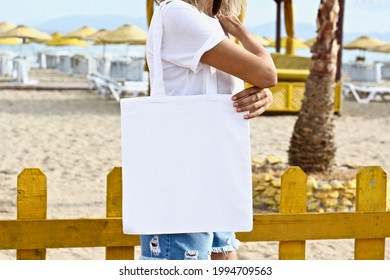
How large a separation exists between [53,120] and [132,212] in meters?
10.3

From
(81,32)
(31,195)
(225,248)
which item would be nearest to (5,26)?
(81,32)

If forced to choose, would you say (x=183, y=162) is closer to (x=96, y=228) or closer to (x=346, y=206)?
(x=96, y=228)

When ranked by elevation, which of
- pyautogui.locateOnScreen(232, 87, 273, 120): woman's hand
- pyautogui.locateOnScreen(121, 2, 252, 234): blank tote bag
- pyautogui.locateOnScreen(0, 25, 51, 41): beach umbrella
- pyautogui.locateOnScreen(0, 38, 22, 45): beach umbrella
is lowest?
pyautogui.locateOnScreen(121, 2, 252, 234): blank tote bag

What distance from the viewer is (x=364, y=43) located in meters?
26.8

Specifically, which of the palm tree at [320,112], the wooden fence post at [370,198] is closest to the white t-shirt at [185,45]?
the wooden fence post at [370,198]

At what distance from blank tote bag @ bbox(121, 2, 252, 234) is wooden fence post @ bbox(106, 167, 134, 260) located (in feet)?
2.43

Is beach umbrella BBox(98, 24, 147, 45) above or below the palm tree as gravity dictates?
above

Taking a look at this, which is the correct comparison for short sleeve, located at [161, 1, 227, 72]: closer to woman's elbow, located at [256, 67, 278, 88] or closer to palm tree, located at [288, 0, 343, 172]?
woman's elbow, located at [256, 67, 278, 88]

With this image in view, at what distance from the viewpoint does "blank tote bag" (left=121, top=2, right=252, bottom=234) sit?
6.04ft

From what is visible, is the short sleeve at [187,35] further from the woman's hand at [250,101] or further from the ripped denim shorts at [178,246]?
the ripped denim shorts at [178,246]

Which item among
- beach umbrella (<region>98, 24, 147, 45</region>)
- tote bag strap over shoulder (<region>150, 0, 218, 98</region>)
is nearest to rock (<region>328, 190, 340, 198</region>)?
tote bag strap over shoulder (<region>150, 0, 218, 98</region>)

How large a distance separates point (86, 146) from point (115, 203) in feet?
21.9

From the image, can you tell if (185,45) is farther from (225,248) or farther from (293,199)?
(293,199)

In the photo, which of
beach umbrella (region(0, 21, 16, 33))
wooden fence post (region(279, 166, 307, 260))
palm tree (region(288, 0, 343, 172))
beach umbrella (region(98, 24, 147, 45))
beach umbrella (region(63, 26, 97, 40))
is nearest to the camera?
wooden fence post (region(279, 166, 307, 260))
